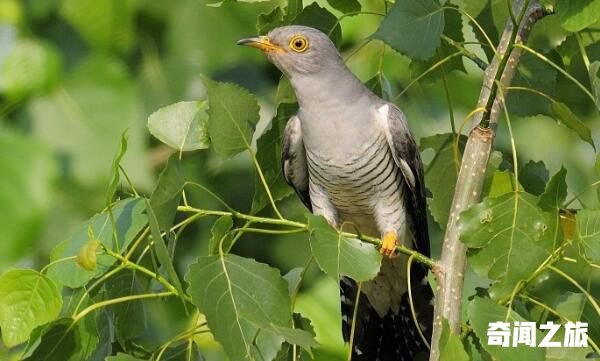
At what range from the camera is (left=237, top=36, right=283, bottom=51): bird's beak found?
10.1 feet

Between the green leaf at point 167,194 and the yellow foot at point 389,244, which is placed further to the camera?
the yellow foot at point 389,244

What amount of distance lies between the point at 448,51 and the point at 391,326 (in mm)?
837

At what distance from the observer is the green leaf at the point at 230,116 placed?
2.55m

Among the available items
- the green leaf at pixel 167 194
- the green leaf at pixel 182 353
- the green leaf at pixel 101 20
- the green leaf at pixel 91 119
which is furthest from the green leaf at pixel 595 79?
the green leaf at pixel 101 20

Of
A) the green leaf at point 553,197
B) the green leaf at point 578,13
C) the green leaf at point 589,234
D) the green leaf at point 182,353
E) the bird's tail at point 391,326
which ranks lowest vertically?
the bird's tail at point 391,326

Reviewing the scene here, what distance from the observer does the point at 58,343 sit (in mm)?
2504

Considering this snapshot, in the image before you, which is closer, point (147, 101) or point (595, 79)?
point (595, 79)

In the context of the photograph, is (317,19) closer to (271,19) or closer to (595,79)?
(271,19)

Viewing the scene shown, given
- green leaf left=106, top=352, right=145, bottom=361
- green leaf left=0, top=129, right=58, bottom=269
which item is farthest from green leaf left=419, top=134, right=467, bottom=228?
green leaf left=0, top=129, right=58, bottom=269

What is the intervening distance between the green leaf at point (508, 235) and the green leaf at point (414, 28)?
33 cm

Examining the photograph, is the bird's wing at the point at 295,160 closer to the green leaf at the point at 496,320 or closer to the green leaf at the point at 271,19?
the green leaf at the point at 271,19

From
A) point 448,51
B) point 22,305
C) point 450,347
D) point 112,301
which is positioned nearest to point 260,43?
point 448,51

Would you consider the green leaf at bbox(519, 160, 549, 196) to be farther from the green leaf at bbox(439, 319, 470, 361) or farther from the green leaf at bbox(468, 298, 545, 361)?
the green leaf at bbox(439, 319, 470, 361)

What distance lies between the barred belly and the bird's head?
20 centimetres
